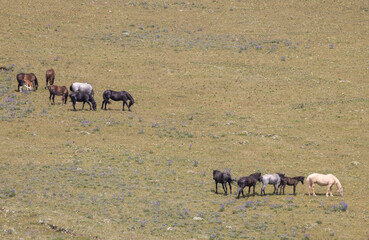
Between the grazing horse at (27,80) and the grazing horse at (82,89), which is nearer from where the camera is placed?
the grazing horse at (82,89)

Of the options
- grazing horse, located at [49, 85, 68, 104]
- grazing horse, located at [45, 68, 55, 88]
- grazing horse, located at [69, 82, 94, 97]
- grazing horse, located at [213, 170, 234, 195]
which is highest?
grazing horse, located at [45, 68, 55, 88]

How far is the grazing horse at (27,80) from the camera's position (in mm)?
47219

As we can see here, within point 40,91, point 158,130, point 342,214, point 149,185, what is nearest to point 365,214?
point 342,214

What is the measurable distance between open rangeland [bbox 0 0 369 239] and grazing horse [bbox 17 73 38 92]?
84 centimetres

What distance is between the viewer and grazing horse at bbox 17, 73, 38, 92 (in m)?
47.2

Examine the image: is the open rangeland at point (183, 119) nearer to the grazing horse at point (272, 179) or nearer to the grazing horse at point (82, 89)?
the grazing horse at point (272, 179)

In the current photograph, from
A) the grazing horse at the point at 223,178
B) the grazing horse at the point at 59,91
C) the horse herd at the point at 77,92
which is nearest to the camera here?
the grazing horse at the point at 223,178

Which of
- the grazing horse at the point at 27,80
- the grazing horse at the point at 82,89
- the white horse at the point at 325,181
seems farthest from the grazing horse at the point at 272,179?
the grazing horse at the point at 27,80

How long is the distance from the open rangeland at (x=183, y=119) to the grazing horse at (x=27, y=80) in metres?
0.84

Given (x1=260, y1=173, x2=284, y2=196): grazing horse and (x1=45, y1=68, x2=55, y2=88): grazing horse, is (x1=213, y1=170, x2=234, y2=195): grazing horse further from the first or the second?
(x1=45, y1=68, x2=55, y2=88): grazing horse

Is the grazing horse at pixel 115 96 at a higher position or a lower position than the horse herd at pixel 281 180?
higher

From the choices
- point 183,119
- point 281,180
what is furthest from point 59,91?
point 281,180

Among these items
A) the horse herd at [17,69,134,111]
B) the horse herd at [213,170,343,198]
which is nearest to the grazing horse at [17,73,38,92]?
the horse herd at [17,69,134,111]

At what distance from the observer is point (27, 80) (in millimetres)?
47531
